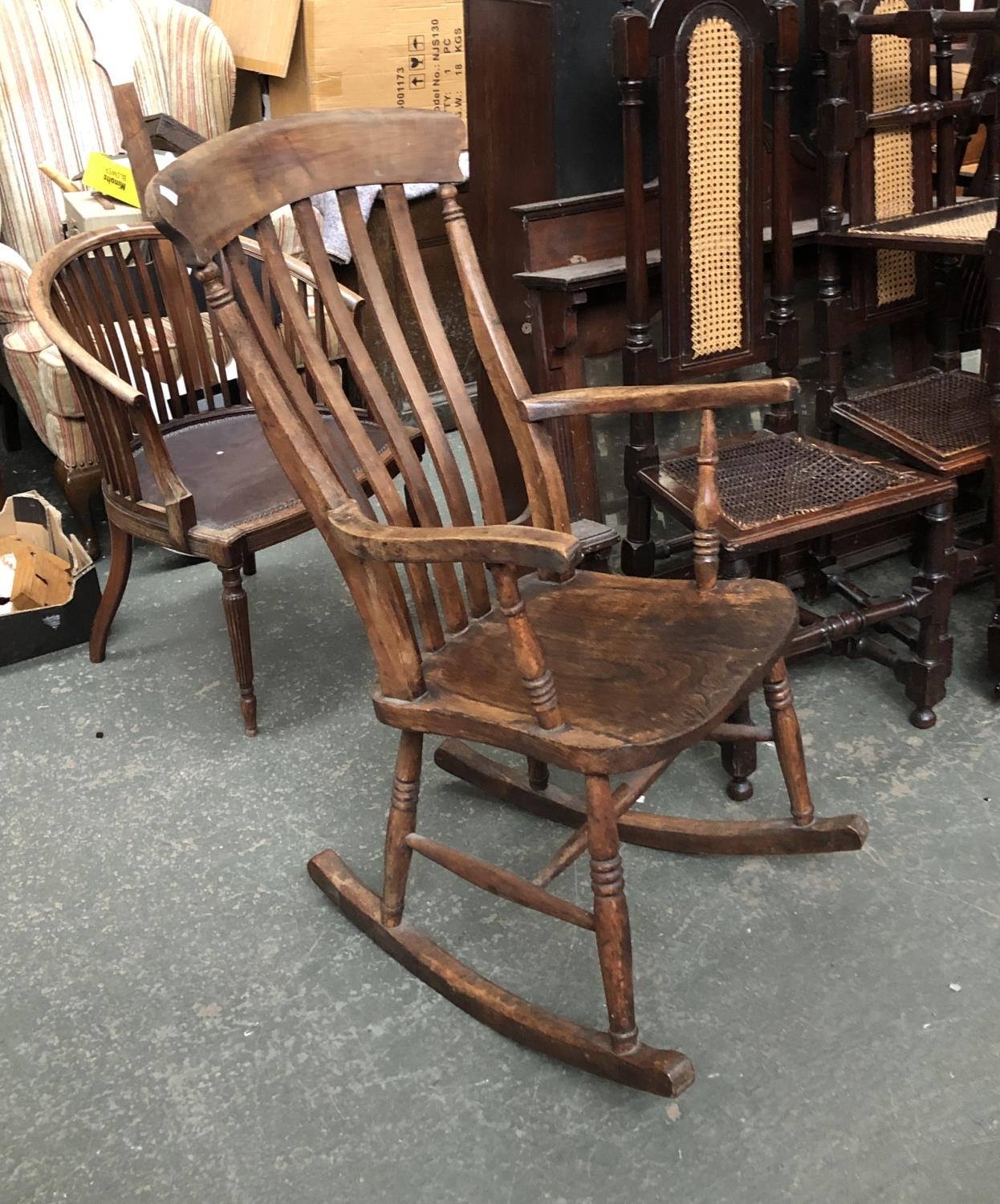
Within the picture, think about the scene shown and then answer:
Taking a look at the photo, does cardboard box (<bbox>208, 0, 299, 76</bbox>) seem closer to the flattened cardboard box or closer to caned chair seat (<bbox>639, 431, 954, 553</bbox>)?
the flattened cardboard box

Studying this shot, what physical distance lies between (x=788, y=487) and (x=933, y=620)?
385 millimetres

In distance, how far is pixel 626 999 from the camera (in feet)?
4.95

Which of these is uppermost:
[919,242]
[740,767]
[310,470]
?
[919,242]

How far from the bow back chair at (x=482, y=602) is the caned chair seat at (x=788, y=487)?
282mm

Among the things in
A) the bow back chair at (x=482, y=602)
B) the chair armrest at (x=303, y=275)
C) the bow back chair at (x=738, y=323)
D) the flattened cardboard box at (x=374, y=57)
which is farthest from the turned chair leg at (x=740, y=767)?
the flattened cardboard box at (x=374, y=57)

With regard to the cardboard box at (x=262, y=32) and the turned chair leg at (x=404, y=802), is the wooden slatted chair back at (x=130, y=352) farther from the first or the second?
the cardboard box at (x=262, y=32)

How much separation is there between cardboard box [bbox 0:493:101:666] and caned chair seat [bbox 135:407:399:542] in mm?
314

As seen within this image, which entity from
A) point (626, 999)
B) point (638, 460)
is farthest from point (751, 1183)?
point (638, 460)

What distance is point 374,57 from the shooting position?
363 centimetres

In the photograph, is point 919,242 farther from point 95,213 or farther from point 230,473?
point 95,213

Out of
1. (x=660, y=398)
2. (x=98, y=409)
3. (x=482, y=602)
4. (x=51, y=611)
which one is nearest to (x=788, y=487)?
(x=660, y=398)

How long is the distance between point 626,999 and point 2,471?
2.86 metres

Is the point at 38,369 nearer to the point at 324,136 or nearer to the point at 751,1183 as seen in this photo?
the point at 324,136

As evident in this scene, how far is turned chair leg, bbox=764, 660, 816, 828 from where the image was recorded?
71.2 inches
